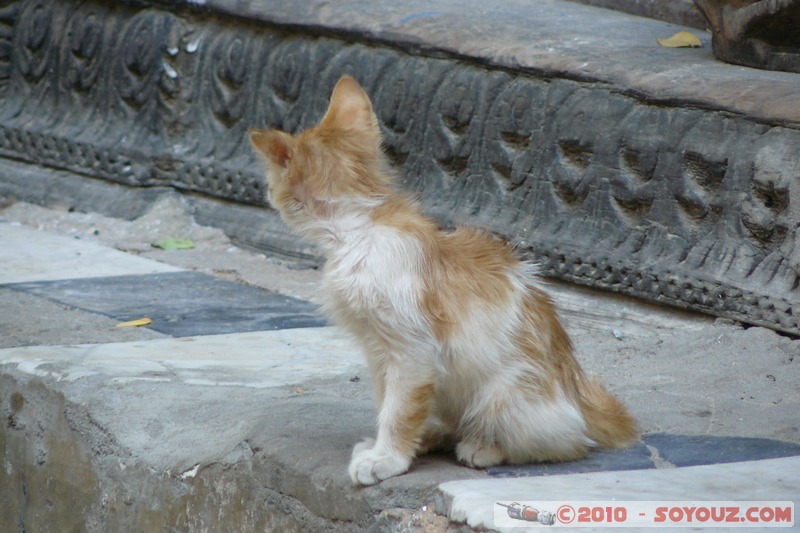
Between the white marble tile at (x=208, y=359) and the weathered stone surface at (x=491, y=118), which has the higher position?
the weathered stone surface at (x=491, y=118)

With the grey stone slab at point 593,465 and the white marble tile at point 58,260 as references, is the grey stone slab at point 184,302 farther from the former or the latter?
the grey stone slab at point 593,465

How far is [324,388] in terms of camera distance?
3.44 metres

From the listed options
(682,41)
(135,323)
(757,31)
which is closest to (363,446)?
(135,323)

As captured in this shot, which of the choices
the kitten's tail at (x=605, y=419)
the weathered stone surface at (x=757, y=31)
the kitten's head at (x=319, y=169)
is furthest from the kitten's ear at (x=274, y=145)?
the weathered stone surface at (x=757, y=31)

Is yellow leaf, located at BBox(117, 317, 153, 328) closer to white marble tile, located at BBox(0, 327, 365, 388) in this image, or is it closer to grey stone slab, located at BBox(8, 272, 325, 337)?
grey stone slab, located at BBox(8, 272, 325, 337)

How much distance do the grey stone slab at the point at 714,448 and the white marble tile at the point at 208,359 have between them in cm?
104

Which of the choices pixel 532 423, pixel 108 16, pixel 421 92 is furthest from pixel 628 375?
pixel 108 16

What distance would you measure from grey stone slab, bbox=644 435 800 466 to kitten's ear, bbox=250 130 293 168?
47.9 inches

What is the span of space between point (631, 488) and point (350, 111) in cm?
114

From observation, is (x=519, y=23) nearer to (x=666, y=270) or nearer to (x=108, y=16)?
(x=666, y=270)

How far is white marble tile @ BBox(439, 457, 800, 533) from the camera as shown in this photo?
7.32 feet

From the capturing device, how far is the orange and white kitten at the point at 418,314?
7.91 ft

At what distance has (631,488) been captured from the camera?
2.33m

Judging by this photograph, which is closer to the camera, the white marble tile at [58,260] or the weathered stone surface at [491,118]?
the weathered stone surface at [491,118]
